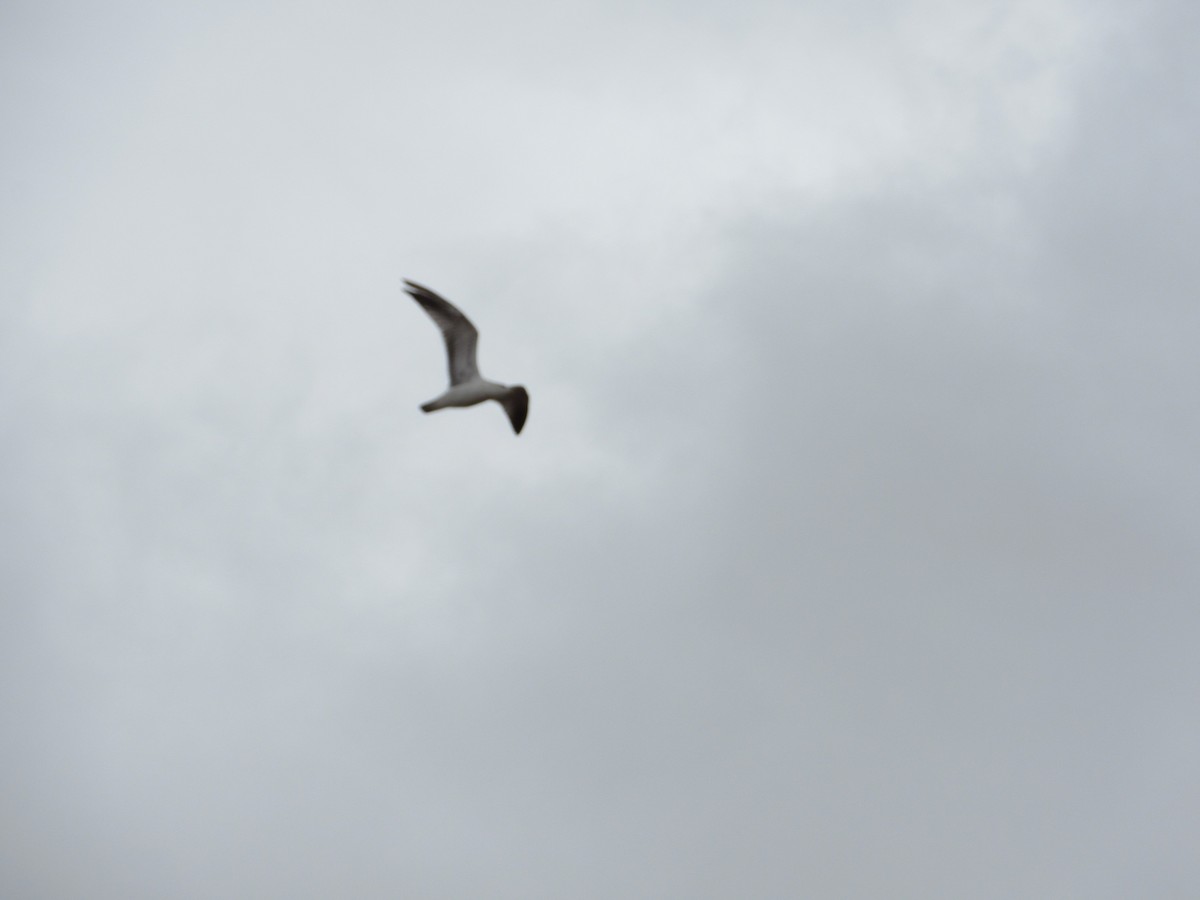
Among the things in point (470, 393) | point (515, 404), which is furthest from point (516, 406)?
point (470, 393)

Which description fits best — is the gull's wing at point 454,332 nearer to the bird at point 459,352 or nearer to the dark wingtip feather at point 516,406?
the bird at point 459,352

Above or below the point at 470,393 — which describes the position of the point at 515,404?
above

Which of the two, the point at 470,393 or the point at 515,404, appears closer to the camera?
the point at 470,393

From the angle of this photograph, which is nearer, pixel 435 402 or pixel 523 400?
pixel 435 402

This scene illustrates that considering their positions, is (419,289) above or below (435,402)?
above

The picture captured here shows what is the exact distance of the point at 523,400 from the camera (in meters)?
45.1

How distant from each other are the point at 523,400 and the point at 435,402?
4785 mm

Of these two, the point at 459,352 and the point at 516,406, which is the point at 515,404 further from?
the point at 459,352

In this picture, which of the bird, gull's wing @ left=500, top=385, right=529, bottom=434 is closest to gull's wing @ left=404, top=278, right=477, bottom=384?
the bird

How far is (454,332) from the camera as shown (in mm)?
43531

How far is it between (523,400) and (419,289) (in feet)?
21.2

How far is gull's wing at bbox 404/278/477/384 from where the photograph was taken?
43.3 metres

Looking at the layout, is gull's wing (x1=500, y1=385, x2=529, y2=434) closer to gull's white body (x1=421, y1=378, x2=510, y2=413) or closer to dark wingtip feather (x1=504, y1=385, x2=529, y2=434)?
dark wingtip feather (x1=504, y1=385, x2=529, y2=434)

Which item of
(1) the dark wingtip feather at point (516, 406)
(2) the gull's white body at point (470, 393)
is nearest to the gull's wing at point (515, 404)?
(1) the dark wingtip feather at point (516, 406)
